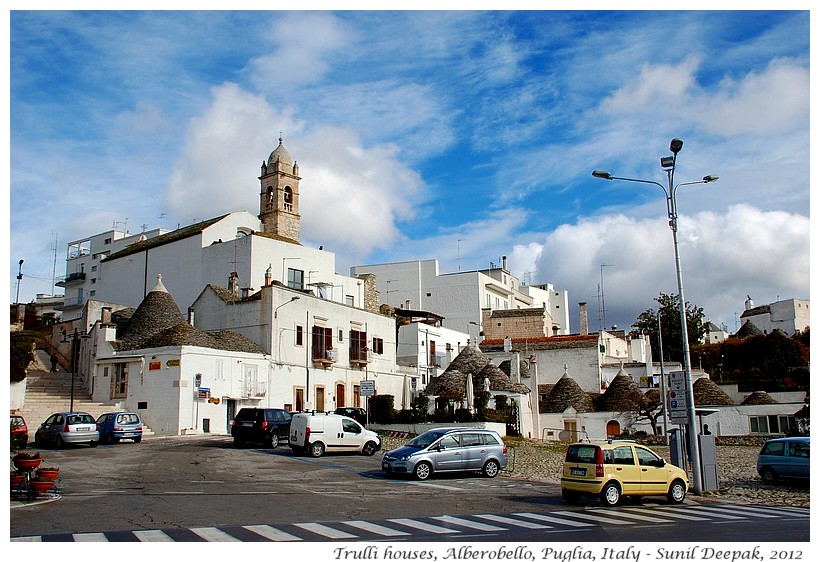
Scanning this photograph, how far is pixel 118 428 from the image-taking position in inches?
1308

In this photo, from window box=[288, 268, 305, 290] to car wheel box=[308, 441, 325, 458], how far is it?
27.2 metres

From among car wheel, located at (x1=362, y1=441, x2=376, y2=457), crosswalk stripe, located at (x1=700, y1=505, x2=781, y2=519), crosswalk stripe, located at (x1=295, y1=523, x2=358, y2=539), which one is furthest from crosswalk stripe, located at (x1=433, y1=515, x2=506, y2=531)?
car wheel, located at (x1=362, y1=441, x2=376, y2=457)

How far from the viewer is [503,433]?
41062mm

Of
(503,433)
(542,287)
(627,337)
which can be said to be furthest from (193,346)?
(542,287)

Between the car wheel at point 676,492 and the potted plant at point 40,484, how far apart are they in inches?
556

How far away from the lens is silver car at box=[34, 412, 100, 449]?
101ft

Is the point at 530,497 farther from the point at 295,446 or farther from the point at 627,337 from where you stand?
the point at 627,337

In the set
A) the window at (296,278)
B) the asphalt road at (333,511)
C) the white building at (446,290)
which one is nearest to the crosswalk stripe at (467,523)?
the asphalt road at (333,511)

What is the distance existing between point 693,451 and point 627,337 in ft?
205

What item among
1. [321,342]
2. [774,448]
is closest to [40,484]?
[774,448]

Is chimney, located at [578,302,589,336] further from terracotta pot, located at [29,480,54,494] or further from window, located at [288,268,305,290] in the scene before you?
terracotta pot, located at [29,480,54,494]

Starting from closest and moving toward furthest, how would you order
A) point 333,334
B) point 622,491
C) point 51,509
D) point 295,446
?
A: point 51,509 < point 622,491 < point 295,446 < point 333,334

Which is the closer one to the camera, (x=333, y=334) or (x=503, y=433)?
(x=503, y=433)

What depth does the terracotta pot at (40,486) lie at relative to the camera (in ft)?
56.8
